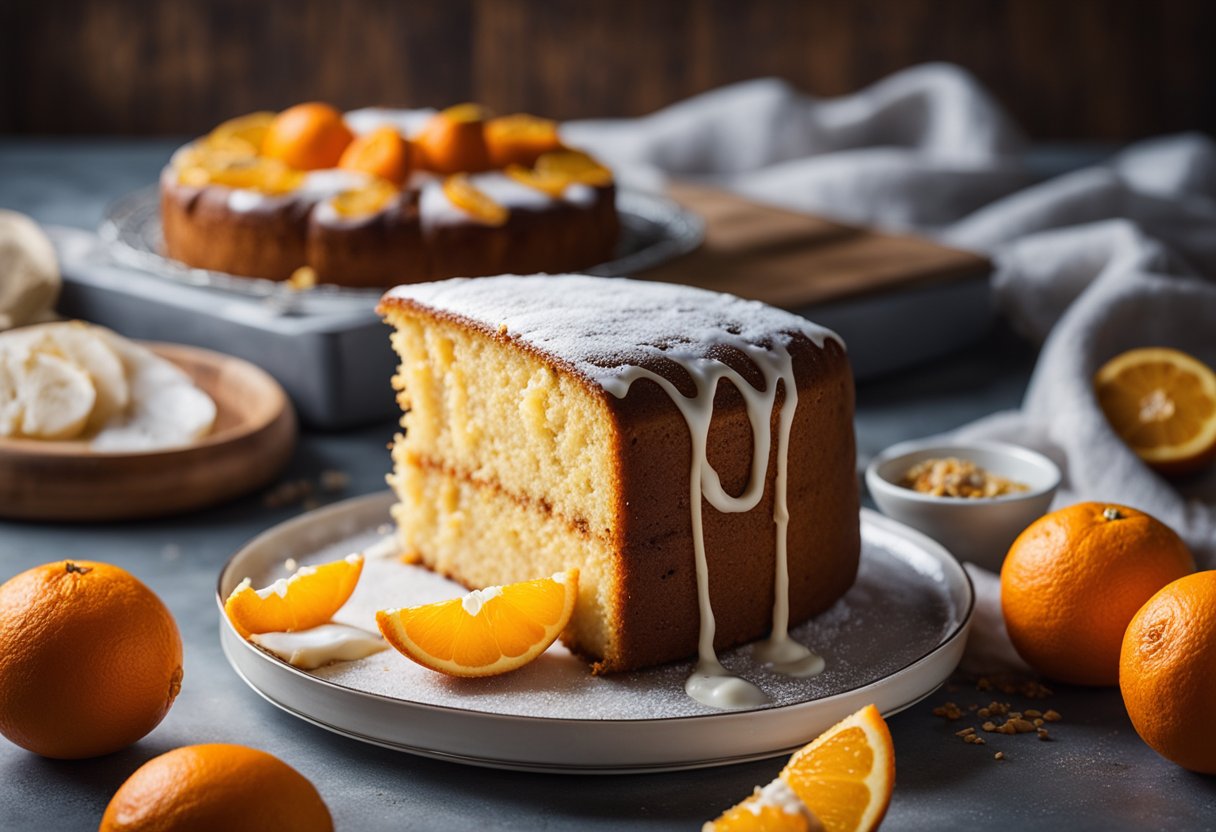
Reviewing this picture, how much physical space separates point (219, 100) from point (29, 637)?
4.66 metres

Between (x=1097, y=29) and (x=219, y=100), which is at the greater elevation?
(x=1097, y=29)

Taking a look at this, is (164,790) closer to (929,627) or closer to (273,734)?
(273,734)

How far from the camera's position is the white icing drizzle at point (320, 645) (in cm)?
173

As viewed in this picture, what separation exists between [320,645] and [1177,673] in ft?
3.14

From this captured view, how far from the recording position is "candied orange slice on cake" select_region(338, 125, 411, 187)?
2.98 metres

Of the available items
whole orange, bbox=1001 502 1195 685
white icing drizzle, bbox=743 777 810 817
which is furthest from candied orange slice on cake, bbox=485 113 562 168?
white icing drizzle, bbox=743 777 810 817

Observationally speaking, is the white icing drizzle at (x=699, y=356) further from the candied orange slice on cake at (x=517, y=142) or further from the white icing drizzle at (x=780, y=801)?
the candied orange slice on cake at (x=517, y=142)

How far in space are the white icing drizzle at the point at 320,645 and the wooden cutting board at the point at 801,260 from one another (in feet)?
4.63

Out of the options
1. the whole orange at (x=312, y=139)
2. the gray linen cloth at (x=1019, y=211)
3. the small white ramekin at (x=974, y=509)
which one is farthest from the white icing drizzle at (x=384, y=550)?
the whole orange at (x=312, y=139)

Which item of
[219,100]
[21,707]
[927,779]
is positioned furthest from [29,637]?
[219,100]

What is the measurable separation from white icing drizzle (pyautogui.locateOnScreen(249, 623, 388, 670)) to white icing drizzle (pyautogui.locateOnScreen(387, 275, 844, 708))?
0.39 m

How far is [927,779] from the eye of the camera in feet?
5.25

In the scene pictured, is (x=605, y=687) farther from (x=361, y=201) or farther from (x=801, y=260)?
(x=801, y=260)

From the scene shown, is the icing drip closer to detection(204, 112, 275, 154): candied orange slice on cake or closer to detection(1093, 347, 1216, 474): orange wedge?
detection(1093, 347, 1216, 474): orange wedge
